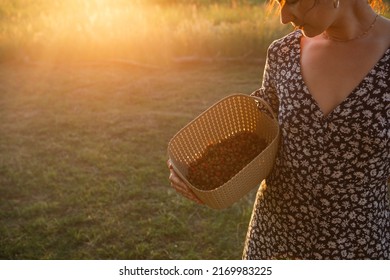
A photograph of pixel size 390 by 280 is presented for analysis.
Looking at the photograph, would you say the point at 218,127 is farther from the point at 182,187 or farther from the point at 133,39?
the point at 133,39

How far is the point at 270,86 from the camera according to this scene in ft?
5.30

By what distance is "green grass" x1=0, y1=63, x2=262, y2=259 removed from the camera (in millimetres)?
3180

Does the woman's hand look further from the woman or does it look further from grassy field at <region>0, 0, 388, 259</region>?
grassy field at <region>0, 0, 388, 259</region>

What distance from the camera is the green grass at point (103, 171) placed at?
3.18 metres

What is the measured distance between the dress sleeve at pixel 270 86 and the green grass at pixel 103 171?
1.65 m

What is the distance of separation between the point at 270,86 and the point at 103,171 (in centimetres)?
274

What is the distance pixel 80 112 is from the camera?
18.0 feet

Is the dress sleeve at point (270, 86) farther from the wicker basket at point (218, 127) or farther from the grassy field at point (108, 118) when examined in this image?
the grassy field at point (108, 118)

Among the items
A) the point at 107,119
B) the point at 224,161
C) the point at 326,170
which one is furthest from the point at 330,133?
the point at 107,119

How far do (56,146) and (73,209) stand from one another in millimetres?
1223

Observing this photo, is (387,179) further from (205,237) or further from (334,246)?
(205,237)

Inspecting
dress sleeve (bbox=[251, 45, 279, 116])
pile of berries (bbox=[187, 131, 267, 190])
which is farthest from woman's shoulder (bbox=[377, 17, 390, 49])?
pile of berries (bbox=[187, 131, 267, 190])
